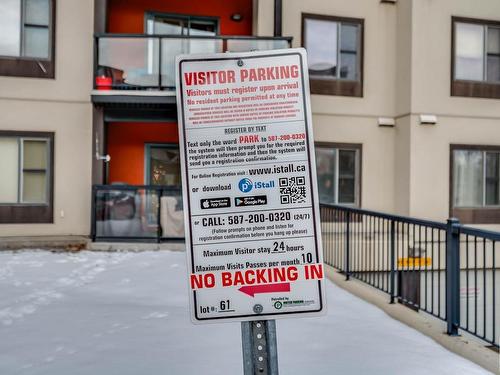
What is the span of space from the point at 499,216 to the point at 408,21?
5.90 metres

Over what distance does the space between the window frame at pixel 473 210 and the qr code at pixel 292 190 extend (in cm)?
1054

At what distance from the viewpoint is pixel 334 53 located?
1152cm

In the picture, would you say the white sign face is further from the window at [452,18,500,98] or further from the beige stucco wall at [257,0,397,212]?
the window at [452,18,500,98]

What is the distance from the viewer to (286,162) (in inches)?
77.9

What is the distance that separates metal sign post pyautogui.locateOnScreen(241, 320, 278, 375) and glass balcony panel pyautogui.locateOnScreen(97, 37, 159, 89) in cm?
863

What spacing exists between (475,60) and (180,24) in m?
8.43

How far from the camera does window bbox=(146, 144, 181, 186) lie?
1164 centimetres

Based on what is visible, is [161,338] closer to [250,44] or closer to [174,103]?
[174,103]

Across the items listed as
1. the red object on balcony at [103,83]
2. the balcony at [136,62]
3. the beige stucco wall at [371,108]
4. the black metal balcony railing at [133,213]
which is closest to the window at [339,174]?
the beige stucco wall at [371,108]

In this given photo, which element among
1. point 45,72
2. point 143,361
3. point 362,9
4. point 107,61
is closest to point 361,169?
point 362,9

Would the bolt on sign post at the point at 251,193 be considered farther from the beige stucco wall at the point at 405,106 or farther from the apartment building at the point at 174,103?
the beige stucco wall at the point at 405,106

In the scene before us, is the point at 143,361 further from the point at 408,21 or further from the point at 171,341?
the point at 408,21

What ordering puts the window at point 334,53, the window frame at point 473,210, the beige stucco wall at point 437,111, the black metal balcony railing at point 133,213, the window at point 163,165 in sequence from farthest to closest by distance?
1. the window at point 163,165
2. the window at point 334,53
3. the window frame at point 473,210
4. the beige stucco wall at point 437,111
5. the black metal balcony railing at point 133,213

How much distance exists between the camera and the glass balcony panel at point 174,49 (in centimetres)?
973
